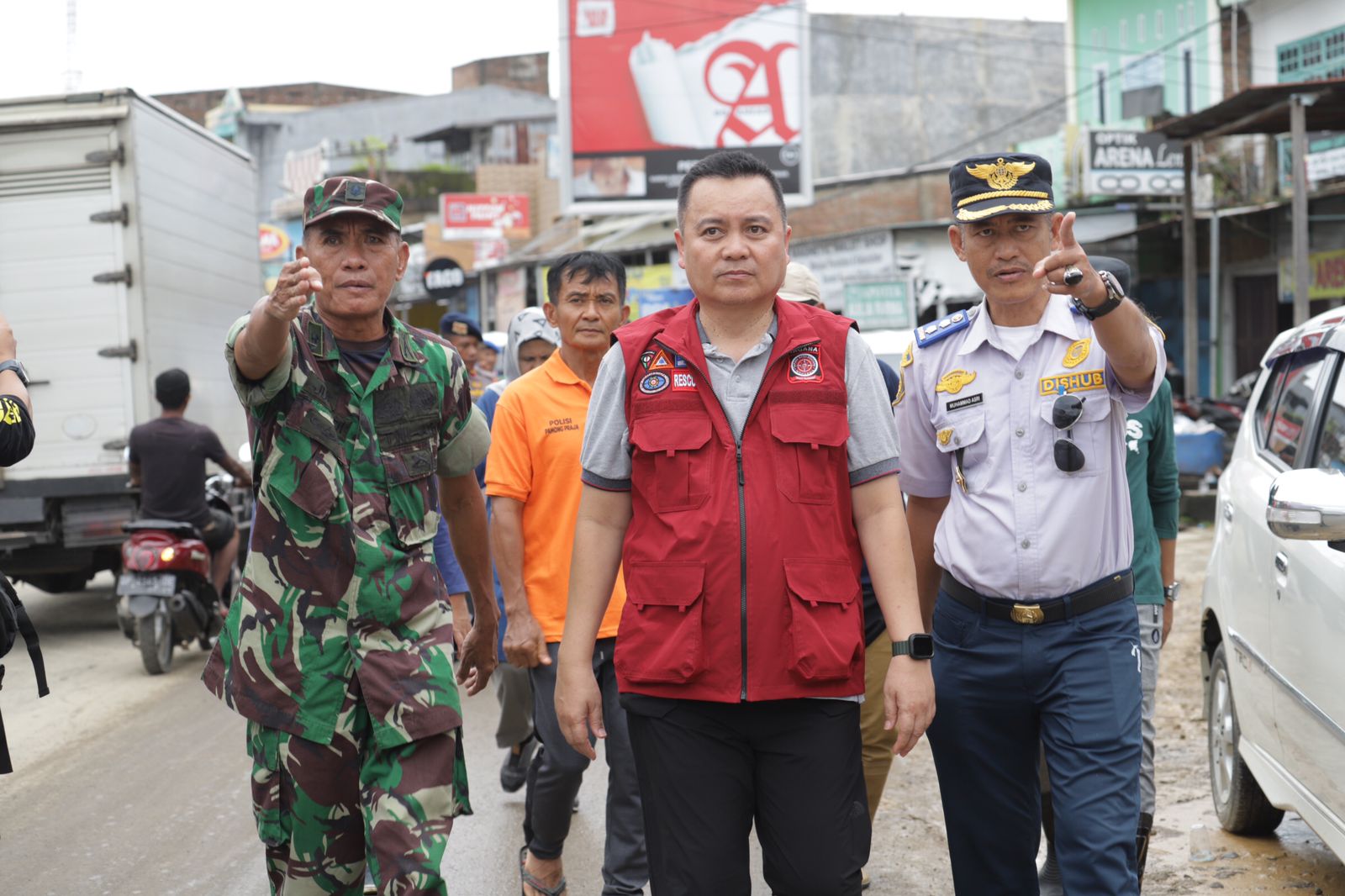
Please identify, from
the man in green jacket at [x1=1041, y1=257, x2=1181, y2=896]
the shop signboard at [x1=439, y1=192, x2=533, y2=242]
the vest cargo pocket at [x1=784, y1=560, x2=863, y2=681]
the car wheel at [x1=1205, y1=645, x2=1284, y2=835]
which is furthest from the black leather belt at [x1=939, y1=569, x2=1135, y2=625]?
the shop signboard at [x1=439, y1=192, x2=533, y2=242]

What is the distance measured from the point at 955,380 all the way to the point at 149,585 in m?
6.99

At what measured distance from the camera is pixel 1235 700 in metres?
5.20

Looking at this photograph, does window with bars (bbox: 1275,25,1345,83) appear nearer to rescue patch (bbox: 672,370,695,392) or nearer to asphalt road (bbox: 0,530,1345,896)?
asphalt road (bbox: 0,530,1345,896)

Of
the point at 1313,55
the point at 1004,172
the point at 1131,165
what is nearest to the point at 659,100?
the point at 1131,165

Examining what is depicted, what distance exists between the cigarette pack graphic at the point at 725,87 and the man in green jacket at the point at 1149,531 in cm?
1753

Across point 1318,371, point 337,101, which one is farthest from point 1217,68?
point 337,101

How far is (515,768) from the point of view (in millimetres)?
6555

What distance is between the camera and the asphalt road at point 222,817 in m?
5.27

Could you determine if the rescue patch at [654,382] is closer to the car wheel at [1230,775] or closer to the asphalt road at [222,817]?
the asphalt road at [222,817]

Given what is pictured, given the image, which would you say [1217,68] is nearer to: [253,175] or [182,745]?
[253,175]

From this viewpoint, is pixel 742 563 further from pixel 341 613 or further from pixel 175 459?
pixel 175 459

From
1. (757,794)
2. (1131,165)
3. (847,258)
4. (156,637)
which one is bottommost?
(156,637)

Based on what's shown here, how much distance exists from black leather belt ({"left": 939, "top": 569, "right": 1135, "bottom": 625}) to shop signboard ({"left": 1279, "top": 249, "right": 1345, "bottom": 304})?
17267 millimetres

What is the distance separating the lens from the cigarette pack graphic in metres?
21.9
